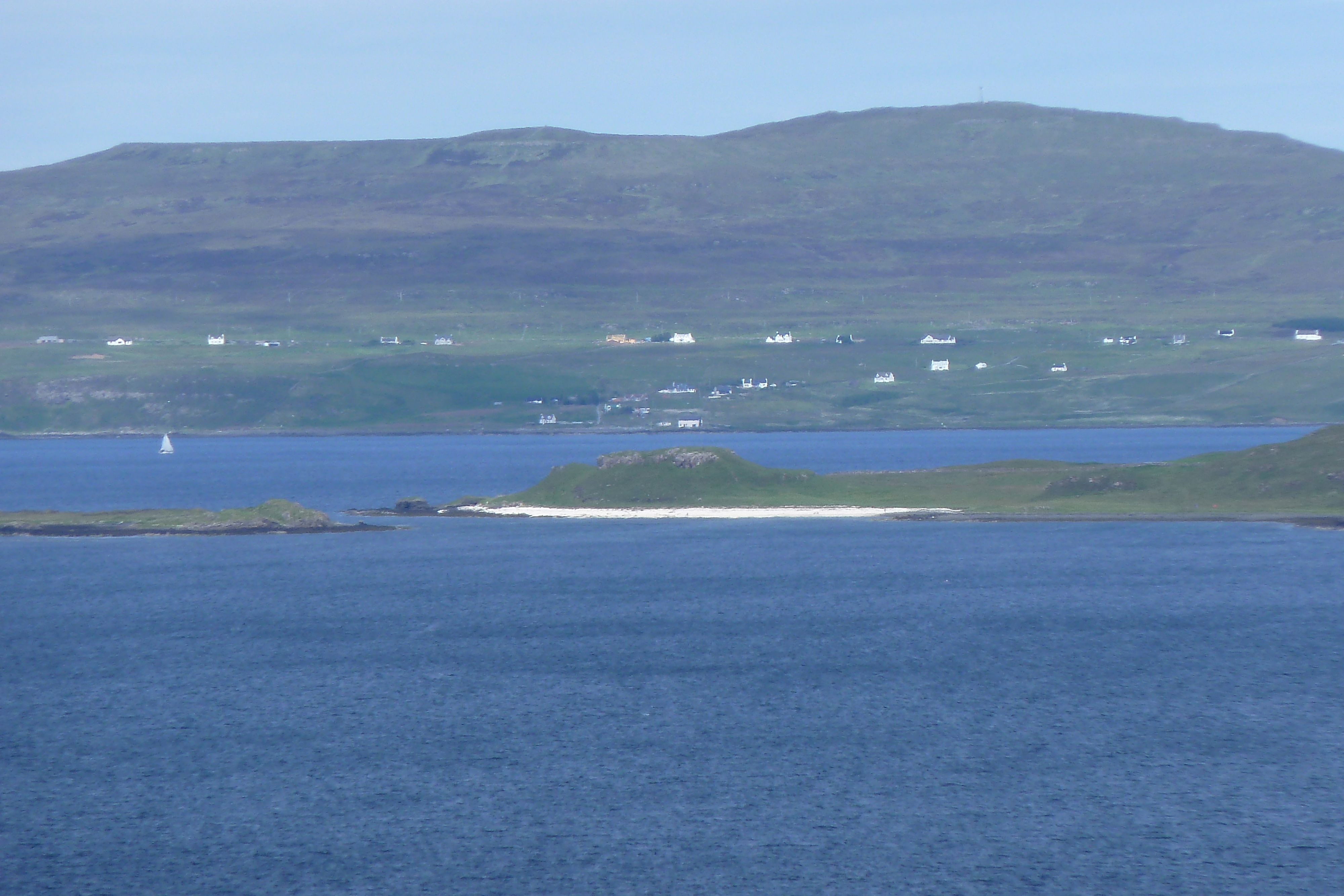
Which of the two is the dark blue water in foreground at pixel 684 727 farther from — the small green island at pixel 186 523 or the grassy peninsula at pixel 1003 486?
the small green island at pixel 186 523

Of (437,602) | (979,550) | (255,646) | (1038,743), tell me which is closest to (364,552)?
(437,602)

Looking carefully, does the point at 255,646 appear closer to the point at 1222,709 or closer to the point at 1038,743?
the point at 1038,743

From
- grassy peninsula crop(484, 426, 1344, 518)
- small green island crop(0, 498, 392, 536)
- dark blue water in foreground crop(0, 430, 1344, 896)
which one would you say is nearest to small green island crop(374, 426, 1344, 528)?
grassy peninsula crop(484, 426, 1344, 518)

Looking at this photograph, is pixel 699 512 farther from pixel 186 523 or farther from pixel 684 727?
pixel 684 727

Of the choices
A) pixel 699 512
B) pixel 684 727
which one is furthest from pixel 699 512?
pixel 684 727

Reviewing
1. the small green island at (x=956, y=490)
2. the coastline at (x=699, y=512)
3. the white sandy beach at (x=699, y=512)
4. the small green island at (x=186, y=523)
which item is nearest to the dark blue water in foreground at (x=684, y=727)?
the small green island at (x=956, y=490)

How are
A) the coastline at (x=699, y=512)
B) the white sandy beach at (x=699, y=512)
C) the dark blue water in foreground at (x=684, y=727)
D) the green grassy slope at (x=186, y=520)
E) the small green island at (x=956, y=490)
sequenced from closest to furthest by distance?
1. the dark blue water in foreground at (x=684, y=727)
2. the small green island at (x=956, y=490)
3. the green grassy slope at (x=186, y=520)
4. the coastline at (x=699, y=512)
5. the white sandy beach at (x=699, y=512)

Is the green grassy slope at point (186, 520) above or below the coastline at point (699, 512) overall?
above
